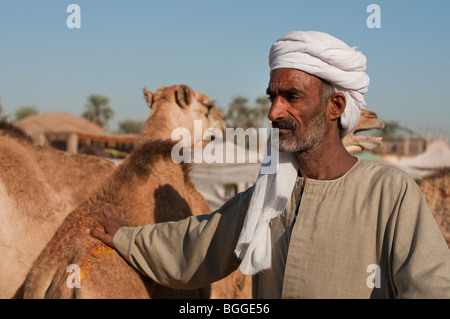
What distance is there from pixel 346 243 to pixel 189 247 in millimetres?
846

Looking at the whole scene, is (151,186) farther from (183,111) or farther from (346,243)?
(183,111)

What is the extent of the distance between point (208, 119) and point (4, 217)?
3.48 meters

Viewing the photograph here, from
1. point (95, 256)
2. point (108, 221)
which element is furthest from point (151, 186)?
point (95, 256)

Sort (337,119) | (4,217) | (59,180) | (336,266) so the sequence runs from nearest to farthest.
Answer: (336,266), (337,119), (4,217), (59,180)

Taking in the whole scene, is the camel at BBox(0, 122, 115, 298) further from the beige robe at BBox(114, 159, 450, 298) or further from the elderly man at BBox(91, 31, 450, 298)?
the beige robe at BBox(114, 159, 450, 298)

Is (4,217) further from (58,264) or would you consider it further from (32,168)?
(58,264)

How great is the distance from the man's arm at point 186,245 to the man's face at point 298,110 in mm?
374

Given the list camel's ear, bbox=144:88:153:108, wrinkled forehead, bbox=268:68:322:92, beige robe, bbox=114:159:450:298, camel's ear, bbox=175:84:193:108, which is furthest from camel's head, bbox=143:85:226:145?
wrinkled forehead, bbox=268:68:322:92

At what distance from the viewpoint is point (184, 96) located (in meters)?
6.84

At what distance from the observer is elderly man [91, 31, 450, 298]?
2186 millimetres

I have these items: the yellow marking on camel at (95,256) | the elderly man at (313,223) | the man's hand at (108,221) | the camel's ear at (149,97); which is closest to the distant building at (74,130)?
the camel's ear at (149,97)

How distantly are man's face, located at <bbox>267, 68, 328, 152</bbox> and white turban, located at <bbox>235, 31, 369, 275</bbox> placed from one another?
5cm
